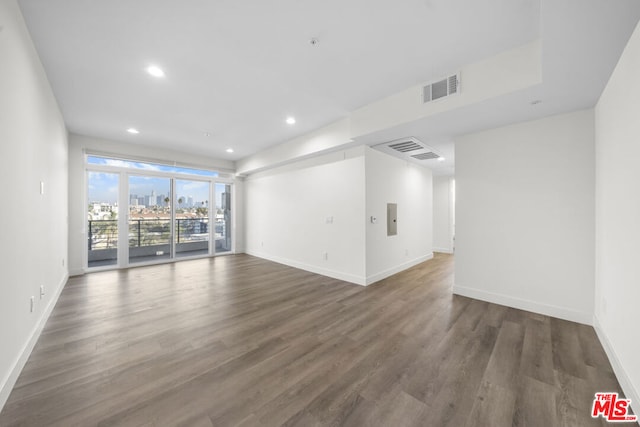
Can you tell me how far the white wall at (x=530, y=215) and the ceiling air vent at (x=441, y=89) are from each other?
3.86ft

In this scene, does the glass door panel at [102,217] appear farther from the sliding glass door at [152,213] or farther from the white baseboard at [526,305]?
the white baseboard at [526,305]

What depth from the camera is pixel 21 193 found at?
76.9 inches

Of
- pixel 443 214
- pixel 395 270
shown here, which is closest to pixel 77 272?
pixel 395 270

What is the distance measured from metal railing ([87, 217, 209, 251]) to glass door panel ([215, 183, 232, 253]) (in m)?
0.34

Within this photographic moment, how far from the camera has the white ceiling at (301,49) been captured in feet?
5.89

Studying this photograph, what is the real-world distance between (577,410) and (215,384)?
2.44 m

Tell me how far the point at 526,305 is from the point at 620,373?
1.34 meters

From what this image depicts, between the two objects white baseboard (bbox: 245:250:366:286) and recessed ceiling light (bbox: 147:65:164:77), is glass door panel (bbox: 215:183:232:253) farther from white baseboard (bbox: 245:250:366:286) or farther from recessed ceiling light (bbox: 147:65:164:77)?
recessed ceiling light (bbox: 147:65:164:77)

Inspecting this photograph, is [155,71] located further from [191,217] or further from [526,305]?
[526,305]

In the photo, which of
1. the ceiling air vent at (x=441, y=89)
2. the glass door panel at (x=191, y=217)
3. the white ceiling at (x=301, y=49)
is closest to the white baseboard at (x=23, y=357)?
the white ceiling at (x=301, y=49)

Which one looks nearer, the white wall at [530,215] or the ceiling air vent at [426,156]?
the white wall at [530,215]

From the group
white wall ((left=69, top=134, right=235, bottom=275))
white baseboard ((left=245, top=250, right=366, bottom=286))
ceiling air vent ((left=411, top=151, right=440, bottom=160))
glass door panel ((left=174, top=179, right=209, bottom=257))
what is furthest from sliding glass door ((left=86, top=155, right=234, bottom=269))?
ceiling air vent ((left=411, top=151, right=440, bottom=160))

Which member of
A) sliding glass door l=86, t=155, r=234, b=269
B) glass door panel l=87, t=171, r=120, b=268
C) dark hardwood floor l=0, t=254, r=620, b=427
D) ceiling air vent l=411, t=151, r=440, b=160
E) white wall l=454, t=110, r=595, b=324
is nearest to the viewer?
dark hardwood floor l=0, t=254, r=620, b=427

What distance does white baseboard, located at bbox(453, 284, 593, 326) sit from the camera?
8.80 ft
